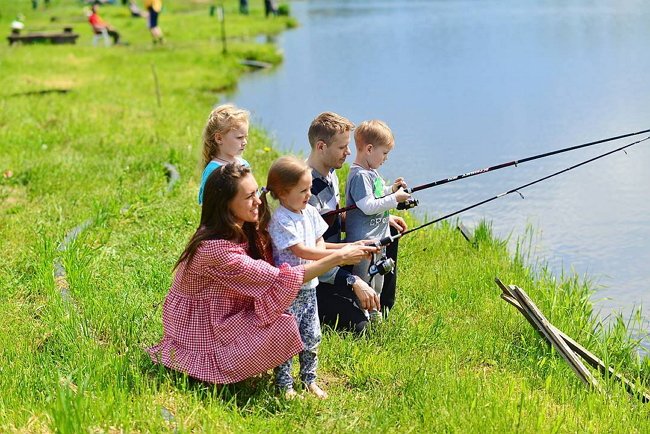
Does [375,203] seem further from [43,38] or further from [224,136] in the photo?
[43,38]

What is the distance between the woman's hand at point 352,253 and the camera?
4.36 metres

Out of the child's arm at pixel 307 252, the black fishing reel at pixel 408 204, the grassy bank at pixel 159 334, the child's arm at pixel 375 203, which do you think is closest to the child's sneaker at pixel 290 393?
the grassy bank at pixel 159 334

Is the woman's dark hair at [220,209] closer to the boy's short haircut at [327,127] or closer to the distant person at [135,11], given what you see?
the boy's short haircut at [327,127]

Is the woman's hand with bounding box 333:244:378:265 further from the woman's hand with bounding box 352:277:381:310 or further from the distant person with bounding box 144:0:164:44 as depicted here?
the distant person with bounding box 144:0:164:44

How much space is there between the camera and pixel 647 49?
18219 mm

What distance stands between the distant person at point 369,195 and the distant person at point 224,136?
2.14 ft

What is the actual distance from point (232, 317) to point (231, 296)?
3.8 inches

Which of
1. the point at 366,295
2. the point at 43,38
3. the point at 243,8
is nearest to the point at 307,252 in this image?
the point at 366,295

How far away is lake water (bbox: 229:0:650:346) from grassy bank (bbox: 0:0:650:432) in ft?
4.10

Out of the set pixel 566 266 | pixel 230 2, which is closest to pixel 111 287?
pixel 566 266

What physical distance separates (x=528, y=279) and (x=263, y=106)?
31.5ft

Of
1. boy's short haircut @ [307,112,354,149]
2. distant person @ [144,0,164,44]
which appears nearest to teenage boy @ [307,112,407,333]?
boy's short haircut @ [307,112,354,149]

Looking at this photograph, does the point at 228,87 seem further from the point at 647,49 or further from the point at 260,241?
the point at 260,241

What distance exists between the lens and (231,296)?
4324 mm
